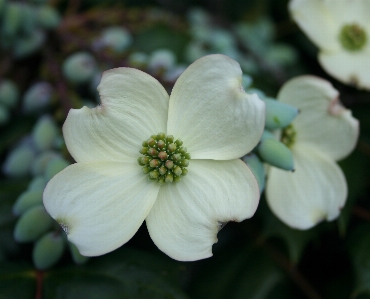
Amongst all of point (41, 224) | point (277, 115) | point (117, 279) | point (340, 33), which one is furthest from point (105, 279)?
point (340, 33)

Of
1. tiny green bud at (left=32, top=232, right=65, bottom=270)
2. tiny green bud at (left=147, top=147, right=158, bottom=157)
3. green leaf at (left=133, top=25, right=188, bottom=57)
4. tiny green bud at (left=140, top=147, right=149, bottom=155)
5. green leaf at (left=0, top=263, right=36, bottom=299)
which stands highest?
tiny green bud at (left=147, top=147, right=158, bottom=157)

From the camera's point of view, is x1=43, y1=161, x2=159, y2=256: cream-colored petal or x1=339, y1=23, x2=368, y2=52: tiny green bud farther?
x1=339, y1=23, x2=368, y2=52: tiny green bud

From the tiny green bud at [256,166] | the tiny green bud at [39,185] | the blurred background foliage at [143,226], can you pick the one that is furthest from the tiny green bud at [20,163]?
the tiny green bud at [256,166]

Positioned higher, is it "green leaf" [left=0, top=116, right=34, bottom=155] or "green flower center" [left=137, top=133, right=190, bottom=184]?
"green flower center" [left=137, top=133, right=190, bottom=184]

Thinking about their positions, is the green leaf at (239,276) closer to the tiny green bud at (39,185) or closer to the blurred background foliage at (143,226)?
the blurred background foliage at (143,226)

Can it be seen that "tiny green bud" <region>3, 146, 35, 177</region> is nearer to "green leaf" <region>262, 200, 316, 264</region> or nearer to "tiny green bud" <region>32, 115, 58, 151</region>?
"tiny green bud" <region>32, 115, 58, 151</region>

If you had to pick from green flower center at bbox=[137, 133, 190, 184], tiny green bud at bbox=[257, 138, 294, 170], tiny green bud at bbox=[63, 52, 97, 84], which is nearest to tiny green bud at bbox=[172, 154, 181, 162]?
green flower center at bbox=[137, 133, 190, 184]
